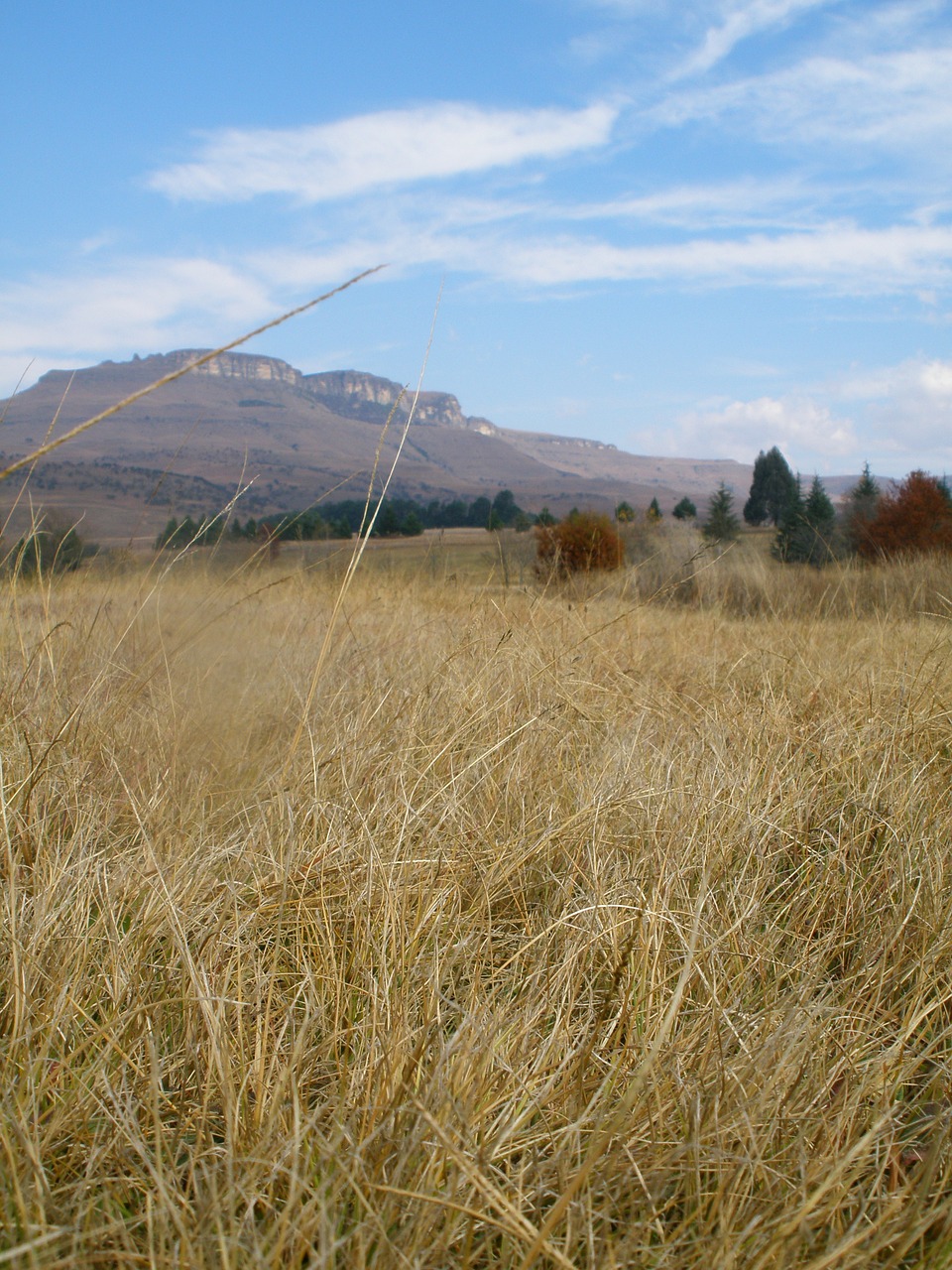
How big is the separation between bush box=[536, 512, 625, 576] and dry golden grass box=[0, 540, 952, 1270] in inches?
260

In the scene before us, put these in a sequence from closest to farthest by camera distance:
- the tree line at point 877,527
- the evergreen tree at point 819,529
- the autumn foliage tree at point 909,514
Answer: the evergreen tree at point 819,529
the tree line at point 877,527
the autumn foliage tree at point 909,514

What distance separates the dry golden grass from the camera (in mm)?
777

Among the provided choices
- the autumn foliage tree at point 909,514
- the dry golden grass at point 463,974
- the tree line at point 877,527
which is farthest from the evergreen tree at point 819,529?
the dry golden grass at point 463,974

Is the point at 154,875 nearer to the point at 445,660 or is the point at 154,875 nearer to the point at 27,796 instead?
the point at 27,796

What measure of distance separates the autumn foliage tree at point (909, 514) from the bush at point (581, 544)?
6.52 m

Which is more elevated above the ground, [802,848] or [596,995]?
[802,848]

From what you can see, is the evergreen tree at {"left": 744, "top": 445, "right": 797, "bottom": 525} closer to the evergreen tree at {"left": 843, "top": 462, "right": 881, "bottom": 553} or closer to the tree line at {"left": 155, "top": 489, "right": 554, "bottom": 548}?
the evergreen tree at {"left": 843, "top": 462, "right": 881, "bottom": 553}

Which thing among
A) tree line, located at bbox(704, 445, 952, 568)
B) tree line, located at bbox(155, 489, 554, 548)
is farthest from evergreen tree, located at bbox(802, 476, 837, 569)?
tree line, located at bbox(155, 489, 554, 548)

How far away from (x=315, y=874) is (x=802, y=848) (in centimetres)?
94

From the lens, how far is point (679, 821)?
5.33ft

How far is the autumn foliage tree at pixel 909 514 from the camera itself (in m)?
15.4

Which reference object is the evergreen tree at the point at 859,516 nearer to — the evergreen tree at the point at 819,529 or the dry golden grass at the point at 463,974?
the evergreen tree at the point at 819,529

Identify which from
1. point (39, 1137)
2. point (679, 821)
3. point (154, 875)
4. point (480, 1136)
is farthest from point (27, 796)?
point (679, 821)

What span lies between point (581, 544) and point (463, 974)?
8469mm
